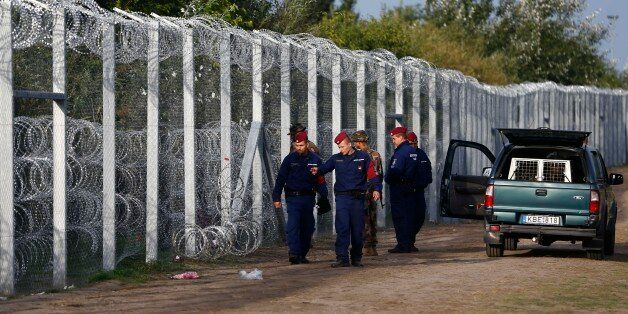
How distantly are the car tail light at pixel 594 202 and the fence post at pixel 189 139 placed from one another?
4.71 m

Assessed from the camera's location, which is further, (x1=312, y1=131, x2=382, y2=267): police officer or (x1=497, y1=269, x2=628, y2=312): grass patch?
(x1=312, y1=131, x2=382, y2=267): police officer

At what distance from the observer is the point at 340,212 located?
17156mm

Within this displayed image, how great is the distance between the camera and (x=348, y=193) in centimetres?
Answer: 1709

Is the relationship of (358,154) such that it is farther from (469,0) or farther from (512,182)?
(469,0)

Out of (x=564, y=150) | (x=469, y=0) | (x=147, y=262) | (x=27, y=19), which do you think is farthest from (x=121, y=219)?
(x=469, y=0)

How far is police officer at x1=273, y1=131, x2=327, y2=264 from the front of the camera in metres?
17.5

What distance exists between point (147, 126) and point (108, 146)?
1265 millimetres

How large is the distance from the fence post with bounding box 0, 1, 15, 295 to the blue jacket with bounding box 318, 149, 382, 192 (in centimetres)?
480

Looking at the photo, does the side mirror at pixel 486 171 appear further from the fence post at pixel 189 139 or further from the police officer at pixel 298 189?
the fence post at pixel 189 139

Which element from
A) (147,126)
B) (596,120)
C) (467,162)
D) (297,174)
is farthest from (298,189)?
(596,120)

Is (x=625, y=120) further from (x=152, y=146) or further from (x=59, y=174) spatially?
(x=59, y=174)

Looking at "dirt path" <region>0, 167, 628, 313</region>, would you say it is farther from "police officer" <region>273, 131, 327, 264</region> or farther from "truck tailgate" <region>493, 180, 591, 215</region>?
"truck tailgate" <region>493, 180, 591, 215</region>

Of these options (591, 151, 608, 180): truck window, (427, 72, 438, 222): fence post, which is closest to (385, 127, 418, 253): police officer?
(591, 151, 608, 180): truck window

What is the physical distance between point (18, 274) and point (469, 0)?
53.7 m
